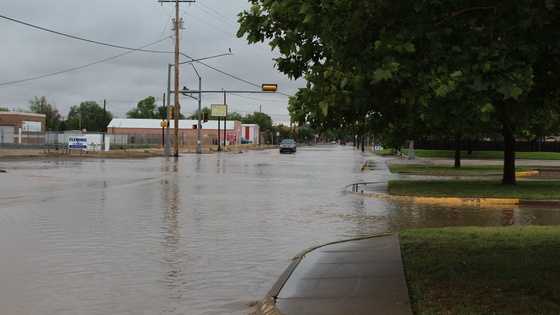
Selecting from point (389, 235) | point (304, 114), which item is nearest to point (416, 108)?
point (304, 114)

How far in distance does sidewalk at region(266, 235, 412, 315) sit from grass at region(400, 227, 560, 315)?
200 mm

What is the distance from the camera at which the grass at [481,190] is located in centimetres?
1972

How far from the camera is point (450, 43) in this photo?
18.3 feet

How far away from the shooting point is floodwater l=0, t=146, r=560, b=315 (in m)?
7.39

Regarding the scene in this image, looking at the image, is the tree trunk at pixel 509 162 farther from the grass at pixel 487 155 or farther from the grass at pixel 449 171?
the grass at pixel 487 155

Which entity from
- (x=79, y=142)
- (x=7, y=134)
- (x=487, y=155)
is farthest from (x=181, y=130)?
(x=487, y=155)

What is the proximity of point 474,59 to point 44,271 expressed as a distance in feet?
19.9

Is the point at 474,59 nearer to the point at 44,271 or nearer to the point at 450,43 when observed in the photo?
the point at 450,43

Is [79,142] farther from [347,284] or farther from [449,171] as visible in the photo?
[347,284]

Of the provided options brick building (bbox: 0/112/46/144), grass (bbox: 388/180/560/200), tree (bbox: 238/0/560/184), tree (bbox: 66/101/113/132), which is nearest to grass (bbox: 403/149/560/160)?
grass (bbox: 388/180/560/200)

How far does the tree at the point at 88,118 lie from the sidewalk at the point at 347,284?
152m

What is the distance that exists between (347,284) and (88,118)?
178096mm

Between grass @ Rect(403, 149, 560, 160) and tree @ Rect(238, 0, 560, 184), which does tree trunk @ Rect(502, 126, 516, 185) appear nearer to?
tree @ Rect(238, 0, 560, 184)

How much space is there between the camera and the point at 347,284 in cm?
763
